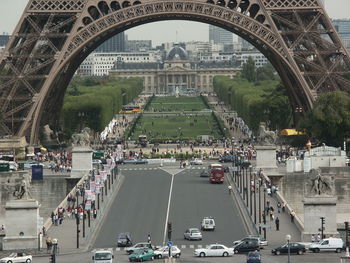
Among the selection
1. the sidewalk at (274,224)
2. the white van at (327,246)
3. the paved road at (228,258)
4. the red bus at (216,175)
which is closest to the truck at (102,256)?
the paved road at (228,258)

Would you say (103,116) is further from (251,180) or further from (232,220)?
(232,220)

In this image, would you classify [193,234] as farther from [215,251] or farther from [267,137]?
[267,137]

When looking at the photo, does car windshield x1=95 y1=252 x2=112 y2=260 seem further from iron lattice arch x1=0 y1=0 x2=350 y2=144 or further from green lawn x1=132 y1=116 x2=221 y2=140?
green lawn x1=132 y1=116 x2=221 y2=140

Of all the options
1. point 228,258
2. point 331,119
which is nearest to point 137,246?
point 228,258

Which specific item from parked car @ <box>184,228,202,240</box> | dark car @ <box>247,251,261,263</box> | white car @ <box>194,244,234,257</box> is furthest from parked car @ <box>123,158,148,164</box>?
dark car @ <box>247,251,261,263</box>

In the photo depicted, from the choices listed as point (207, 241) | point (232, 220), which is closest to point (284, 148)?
point (232, 220)

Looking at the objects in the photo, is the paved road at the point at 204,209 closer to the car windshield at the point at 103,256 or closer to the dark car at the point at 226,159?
the car windshield at the point at 103,256
